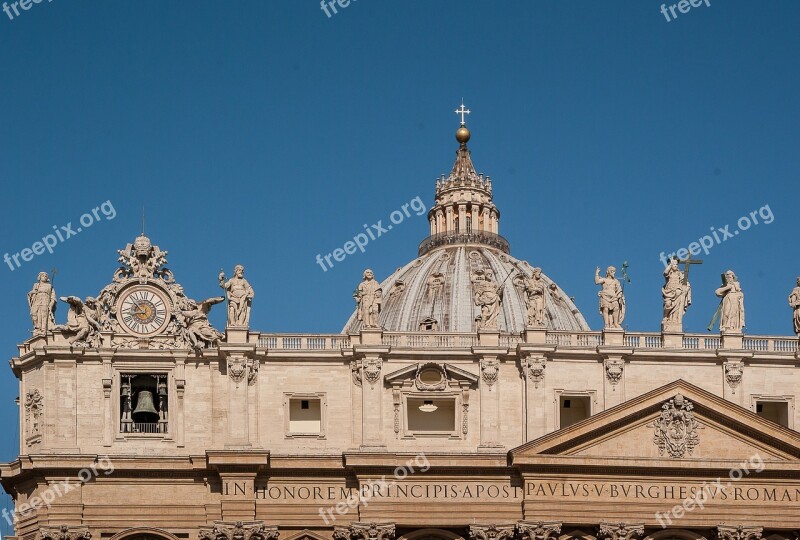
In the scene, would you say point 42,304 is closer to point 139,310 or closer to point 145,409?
point 139,310

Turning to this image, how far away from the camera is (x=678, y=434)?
86688mm

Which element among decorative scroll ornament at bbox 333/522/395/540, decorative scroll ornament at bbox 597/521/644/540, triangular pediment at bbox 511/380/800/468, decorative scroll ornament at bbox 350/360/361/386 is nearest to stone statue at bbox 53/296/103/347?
decorative scroll ornament at bbox 350/360/361/386

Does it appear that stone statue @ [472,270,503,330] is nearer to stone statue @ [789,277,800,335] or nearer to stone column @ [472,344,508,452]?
stone column @ [472,344,508,452]

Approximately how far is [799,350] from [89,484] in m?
30.2

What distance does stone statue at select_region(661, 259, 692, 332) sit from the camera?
8881cm

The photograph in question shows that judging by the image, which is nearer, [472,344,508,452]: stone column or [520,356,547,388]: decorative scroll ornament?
[472,344,508,452]: stone column

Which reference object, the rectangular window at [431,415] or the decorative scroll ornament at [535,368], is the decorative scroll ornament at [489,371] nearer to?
the decorative scroll ornament at [535,368]

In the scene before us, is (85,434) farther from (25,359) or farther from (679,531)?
(679,531)

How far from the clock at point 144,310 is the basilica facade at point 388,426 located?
0.09m

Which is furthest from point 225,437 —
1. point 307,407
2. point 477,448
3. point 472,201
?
point 472,201

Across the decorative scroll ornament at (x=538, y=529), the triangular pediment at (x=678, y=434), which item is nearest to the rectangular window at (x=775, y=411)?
the triangular pediment at (x=678, y=434)

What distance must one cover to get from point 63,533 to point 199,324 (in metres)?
10.3

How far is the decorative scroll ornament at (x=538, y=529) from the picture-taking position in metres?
84.6

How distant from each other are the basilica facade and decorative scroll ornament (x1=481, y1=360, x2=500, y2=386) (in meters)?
0.11
